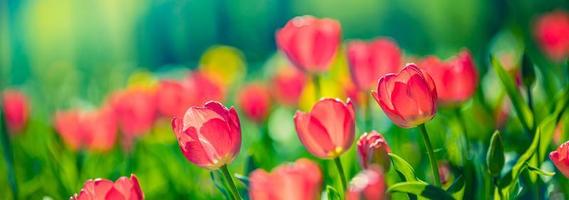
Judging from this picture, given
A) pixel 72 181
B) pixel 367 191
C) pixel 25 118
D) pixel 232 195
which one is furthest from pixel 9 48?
pixel 367 191

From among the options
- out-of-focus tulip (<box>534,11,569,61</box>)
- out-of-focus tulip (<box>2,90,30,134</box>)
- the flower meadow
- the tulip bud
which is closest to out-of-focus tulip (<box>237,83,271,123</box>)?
the flower meadow

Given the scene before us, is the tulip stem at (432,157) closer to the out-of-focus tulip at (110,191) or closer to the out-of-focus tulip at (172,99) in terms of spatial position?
the out-of-focus tulip at (110,191)

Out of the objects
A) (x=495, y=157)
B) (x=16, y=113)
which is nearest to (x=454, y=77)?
(x=495, y=157)

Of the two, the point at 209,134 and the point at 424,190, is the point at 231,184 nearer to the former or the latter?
the point at 209,134

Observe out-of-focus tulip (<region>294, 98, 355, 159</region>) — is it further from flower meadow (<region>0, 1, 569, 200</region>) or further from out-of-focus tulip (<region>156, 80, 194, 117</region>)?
out-of-focus tulip (<region>156, 80, 194, 117</region>)

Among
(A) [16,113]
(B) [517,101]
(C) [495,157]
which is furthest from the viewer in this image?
(A) [16,113]

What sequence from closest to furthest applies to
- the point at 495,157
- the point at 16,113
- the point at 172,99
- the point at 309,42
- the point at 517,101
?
the point at 495,157 → the point at 517,101 → the point at 309,42 → the point at 172,99 → the point at 16,113

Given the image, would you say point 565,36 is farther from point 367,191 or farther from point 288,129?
point 367,191

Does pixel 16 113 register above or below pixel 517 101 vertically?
below
